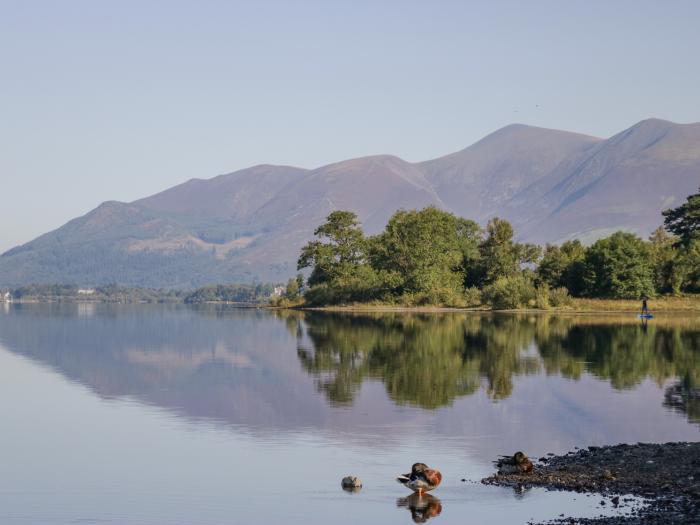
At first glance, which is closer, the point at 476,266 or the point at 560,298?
the point at 560,298

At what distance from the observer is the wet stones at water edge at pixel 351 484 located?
60.2 feet

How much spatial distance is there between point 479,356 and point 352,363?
600cm

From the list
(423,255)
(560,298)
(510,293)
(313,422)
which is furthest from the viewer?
(423,255)

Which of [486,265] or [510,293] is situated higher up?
[486,265]

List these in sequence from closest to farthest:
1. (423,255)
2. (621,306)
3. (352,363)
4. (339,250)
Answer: (352,363), (621,306), (423,255), (339,250)

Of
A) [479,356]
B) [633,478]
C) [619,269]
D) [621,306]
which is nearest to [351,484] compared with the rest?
[633,478]

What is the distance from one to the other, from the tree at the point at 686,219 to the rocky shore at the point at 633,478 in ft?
302

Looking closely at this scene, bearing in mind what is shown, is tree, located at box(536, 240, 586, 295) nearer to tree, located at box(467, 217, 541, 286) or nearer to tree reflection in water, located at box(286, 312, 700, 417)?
tree, located at box(467, 217, 541, 286)

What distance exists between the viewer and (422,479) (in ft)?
59.1

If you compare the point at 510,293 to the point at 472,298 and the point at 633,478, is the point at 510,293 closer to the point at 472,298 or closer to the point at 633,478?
the point at 472,298

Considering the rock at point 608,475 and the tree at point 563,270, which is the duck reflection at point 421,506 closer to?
the rock at point 608,475

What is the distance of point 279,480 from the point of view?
1920 centimetres

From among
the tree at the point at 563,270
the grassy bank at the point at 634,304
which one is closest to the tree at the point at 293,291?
the tree at the point at 563,270

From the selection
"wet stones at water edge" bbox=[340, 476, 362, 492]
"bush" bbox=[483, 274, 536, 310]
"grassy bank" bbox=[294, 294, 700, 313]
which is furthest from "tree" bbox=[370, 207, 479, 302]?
"wet stones at water edge" bbox=[340, 476, 362, 492]
